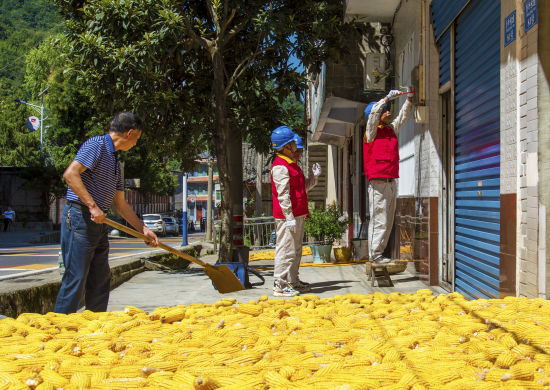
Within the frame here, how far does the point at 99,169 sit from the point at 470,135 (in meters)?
3.93

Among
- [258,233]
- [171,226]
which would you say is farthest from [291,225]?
[171,226]

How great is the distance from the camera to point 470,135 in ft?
20.5

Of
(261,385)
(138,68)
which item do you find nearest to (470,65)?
(261,385)

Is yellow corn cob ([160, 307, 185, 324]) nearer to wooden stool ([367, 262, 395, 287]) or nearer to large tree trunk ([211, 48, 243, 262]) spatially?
wooden stool ([367, 262, 395, 287])

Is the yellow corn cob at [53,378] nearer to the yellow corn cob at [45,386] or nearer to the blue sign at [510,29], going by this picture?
the yellow corn cob at [45,386]

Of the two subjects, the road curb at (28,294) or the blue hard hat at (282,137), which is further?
the blue hard hat at (282,137)

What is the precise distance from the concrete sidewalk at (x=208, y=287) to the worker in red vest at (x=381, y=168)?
24.0 inches

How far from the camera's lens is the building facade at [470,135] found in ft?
14.3

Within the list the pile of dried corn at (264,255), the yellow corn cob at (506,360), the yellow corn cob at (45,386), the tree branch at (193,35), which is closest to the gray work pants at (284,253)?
the yellow corn cob at (506,360)

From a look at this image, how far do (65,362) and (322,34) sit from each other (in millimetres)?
7980

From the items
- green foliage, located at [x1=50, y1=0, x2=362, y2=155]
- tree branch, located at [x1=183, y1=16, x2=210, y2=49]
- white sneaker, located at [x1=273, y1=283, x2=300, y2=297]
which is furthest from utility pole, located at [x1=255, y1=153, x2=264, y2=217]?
white sneaker, located at [x1=273, y1=283, x2=300, y2=297]

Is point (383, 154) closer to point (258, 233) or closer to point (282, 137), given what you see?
point (282, 137)

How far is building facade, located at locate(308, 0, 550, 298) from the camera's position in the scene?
14.3ft

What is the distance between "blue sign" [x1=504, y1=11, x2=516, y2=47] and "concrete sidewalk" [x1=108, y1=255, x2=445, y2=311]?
130 inches
